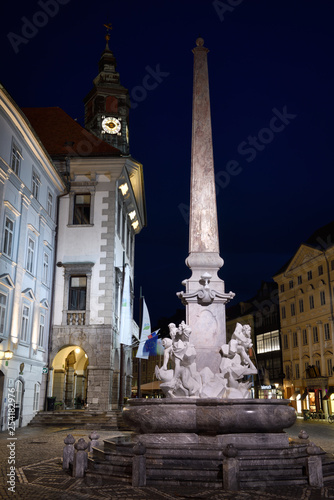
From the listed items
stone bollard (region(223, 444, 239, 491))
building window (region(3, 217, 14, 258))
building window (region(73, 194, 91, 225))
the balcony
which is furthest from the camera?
building window (region(73, 194, 91, 225))

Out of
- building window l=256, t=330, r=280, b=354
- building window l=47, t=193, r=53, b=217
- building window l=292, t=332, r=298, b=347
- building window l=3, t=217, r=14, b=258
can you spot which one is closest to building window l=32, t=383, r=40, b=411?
building window l=3, t=217, r=14, b=258

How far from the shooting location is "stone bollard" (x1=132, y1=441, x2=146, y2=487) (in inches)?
311

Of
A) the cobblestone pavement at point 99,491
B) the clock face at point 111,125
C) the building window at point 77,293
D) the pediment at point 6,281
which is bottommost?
the cobblestone pavement at point 99,491

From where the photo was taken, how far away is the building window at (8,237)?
21.0 meters

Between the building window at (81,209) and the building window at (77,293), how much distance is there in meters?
3.25

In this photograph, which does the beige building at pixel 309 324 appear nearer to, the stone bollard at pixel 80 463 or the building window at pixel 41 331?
the building window at pixel 41 331

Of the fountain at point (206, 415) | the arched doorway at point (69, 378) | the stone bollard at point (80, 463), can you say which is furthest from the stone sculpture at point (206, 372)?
the arched doorway at point (69, 378)

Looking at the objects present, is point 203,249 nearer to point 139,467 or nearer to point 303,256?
point 139,467

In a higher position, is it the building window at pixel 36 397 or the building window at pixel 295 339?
the building window at pixel 295 339

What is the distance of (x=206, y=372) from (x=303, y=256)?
4007cm

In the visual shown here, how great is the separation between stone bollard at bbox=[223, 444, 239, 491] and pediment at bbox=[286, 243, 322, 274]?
40.0m

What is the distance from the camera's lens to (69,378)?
30.0 m

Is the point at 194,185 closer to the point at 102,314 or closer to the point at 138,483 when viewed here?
the point at 138,483

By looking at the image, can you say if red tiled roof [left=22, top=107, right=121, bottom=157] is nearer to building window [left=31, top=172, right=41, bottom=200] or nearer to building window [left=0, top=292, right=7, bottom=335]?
building window [left=31, top=172, right=41, bottom=200]
